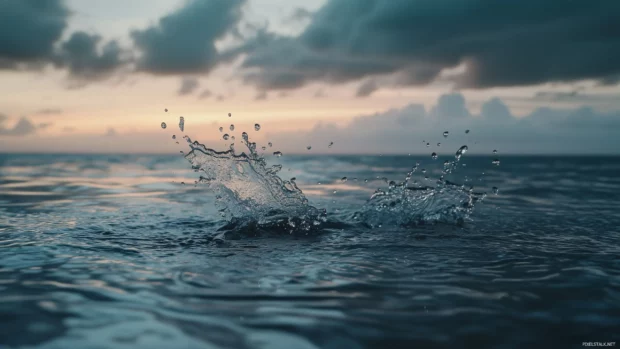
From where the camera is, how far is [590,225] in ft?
26.4

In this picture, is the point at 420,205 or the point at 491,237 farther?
the point at 420,205

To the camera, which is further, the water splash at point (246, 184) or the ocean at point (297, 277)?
the water splash at point (246, 184)

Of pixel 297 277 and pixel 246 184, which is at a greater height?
pixel 246 184

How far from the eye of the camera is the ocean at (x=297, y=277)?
2.99 meters

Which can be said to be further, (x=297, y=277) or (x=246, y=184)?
(x=246, y=184)

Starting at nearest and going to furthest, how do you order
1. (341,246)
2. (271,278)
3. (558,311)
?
(558,311)
(271,278)
(341,246)

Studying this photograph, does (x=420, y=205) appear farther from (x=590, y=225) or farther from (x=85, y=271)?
(x=85, y=271)

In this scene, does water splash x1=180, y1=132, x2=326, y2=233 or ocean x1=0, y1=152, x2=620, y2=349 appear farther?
water splash x1=180, y1=132, x2=326, y2=233

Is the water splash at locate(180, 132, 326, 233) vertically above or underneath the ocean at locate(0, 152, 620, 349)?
above

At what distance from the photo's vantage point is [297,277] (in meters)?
4.35

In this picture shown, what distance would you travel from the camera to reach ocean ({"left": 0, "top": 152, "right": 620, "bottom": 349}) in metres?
2.99

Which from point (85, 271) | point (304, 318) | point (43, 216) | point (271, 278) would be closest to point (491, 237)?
point (271, 278)

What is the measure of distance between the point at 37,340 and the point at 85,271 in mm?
1732

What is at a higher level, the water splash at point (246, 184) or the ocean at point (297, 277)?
the water splash at point (246, 184)
